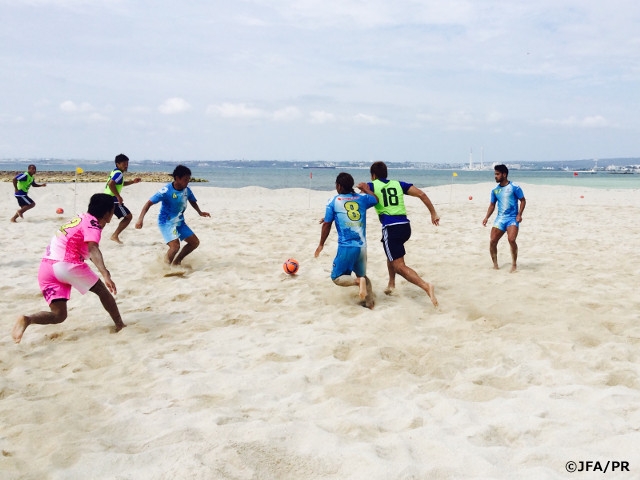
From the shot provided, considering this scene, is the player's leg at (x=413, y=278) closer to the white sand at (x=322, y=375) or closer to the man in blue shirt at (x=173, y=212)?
the white sand at (x=322, y=375)

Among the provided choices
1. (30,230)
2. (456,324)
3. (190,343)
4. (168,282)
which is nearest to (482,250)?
(456,324)

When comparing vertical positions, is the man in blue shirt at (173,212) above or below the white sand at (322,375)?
above

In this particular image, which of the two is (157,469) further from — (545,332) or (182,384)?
(545,332)

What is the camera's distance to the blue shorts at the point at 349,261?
569 cm

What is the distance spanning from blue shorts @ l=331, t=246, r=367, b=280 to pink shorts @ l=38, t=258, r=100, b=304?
8.49 ft

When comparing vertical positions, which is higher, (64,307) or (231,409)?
(64,307)

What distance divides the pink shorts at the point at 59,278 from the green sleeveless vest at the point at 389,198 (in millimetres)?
3252

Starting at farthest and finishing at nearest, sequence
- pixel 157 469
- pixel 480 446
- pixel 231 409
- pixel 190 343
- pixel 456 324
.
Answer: pixel 456 324, pixel 190 343, pixel 231 409, pixel 480 446, pixel 157 469

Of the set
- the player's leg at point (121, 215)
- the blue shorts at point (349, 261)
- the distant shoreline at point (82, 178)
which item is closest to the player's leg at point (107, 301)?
the blue shorts at point (349, 261)

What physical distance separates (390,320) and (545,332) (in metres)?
1.48

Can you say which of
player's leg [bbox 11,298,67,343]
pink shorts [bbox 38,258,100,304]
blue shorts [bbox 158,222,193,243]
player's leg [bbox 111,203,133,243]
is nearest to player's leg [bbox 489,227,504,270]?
blue shorts [bbox 158,222,193,243]

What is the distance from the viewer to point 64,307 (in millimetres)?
4691

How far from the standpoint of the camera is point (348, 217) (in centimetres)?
568

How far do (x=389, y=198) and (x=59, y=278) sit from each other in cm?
362
